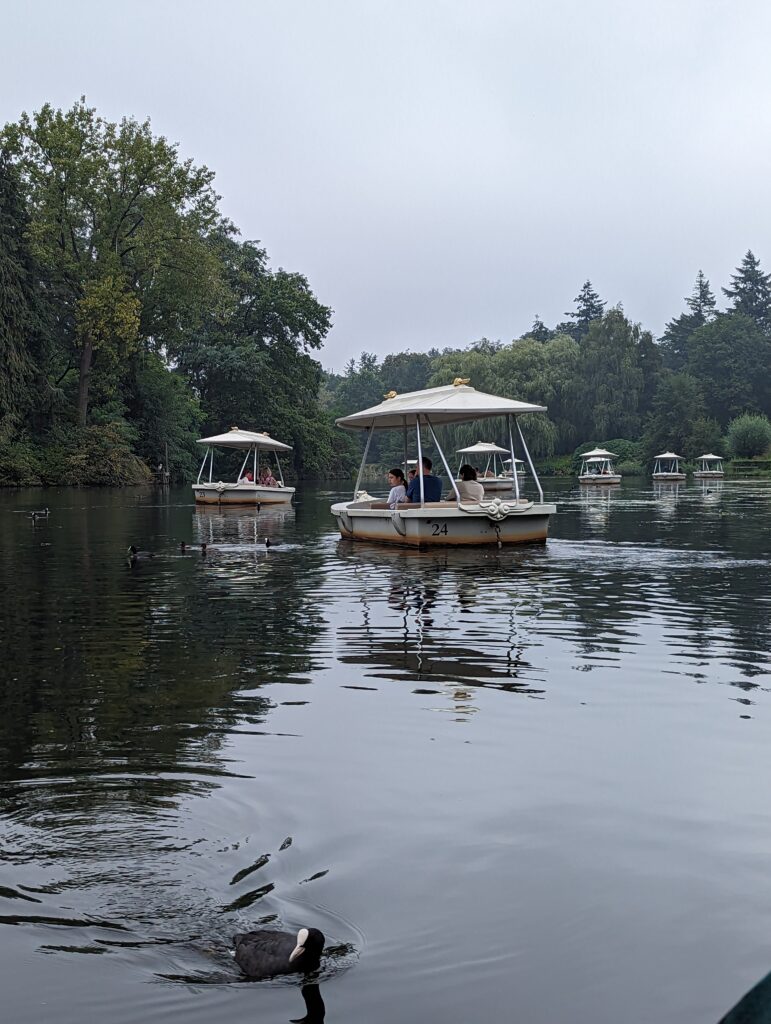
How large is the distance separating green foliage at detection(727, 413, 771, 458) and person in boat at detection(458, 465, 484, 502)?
229 feet

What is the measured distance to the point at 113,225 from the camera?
5588cm

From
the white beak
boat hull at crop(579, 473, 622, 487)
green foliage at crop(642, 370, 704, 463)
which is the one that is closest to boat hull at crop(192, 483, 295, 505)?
boat hull at crop(579, 473, 622, 487)

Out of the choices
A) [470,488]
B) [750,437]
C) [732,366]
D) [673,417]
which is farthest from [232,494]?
[732,366]

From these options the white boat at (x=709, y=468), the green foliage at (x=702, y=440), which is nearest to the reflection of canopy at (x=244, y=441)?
the white boat at (x=709, y=468)

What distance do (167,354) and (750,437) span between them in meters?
45.8

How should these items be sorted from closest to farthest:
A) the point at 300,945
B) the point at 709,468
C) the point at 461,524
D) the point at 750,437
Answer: the point at 300,945, the point at 461,524, the point at 750,437, the point at 709,468

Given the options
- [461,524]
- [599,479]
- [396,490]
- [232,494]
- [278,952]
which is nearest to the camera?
[278,952]

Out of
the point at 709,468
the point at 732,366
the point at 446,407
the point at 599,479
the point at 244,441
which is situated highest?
the point at 732,366

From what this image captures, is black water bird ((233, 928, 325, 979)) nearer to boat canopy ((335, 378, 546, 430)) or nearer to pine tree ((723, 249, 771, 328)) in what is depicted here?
boat canopy ((335, 378, 546, 430))

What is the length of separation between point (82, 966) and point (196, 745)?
3.00m

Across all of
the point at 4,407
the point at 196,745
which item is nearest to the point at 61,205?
the point at 4,407

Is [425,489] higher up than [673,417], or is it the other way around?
[673,417]

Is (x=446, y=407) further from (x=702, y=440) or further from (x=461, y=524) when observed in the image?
(x=702, y=440)

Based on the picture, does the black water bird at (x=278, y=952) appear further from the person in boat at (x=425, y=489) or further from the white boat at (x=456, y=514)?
the person in boat at (x=425, y=489)
